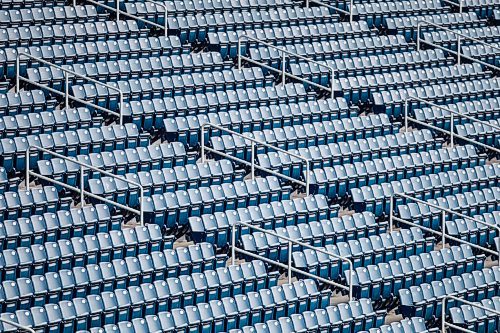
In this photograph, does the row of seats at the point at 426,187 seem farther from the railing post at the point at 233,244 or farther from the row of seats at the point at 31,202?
the row of seats at the point at 31,202

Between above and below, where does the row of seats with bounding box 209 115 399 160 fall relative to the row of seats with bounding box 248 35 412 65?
below

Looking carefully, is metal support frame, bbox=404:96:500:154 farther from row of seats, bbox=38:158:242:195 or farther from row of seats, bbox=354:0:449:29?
row of seats, bbox=38:158:242:195

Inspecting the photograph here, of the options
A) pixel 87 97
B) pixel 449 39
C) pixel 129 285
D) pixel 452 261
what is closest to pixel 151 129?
pixel 87 97

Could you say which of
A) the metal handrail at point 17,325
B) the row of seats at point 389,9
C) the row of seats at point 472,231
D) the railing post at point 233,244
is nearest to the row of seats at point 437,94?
the row of seats at point 389,9

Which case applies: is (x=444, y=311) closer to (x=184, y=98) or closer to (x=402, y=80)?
(x=184, y=98)

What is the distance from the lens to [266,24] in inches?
825

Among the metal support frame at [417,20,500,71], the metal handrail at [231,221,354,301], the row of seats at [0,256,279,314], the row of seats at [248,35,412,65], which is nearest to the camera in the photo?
the row of seats at [0,256,279,314]

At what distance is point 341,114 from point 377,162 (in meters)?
1.20

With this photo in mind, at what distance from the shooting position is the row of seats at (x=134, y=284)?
46.9ft

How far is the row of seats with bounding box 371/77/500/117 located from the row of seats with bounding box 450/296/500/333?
441 cm

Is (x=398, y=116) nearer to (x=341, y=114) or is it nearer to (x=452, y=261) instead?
(x=341, y=114)

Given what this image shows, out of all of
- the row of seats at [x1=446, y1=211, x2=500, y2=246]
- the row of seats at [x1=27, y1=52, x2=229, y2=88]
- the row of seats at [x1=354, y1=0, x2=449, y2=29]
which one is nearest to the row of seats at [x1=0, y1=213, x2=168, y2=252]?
the row of seats at [x1=27, y1=52, x2=229, y2=88]

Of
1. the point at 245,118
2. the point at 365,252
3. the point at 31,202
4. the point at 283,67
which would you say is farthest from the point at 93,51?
the point at 365,252

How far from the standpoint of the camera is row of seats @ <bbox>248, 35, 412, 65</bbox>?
20156 mm
